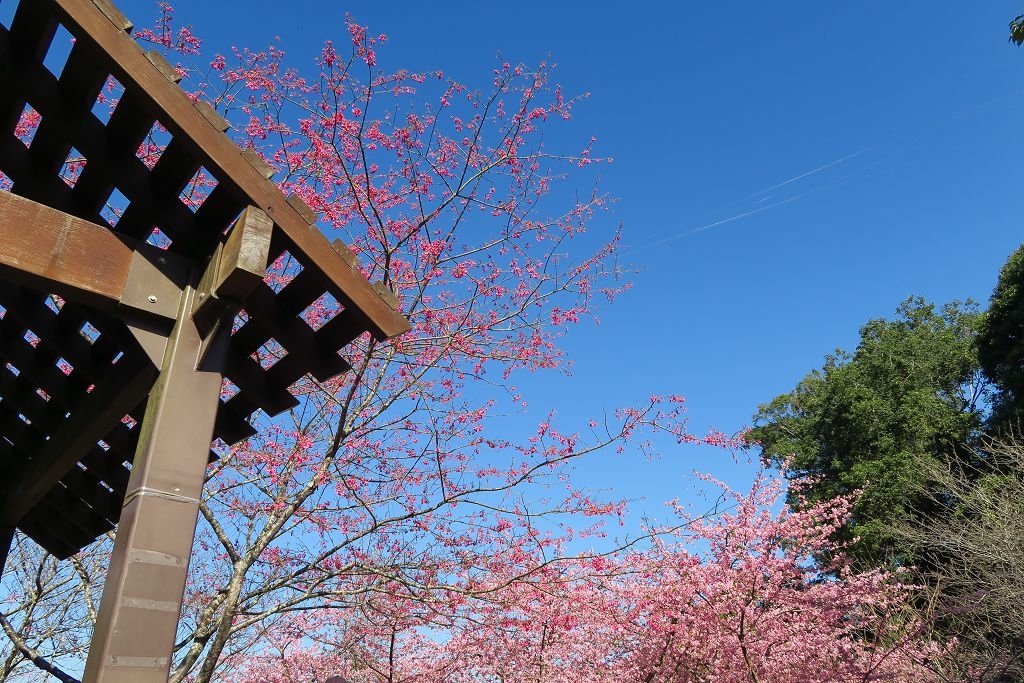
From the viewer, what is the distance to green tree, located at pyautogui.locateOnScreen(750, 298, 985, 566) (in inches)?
687

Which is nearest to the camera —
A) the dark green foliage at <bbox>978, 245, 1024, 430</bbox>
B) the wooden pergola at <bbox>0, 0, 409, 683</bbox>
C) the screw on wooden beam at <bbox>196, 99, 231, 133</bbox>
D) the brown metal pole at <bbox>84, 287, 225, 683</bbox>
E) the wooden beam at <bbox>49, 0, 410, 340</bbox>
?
the brown metal pole at <bbox>84, 287, 225, 683</bbox>

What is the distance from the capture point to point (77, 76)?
2350 millimetres

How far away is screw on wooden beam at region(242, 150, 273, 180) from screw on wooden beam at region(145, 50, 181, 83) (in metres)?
0.29

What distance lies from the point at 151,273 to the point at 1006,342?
19.3 metres

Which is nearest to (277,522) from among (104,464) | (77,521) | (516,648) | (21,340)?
(77,521)

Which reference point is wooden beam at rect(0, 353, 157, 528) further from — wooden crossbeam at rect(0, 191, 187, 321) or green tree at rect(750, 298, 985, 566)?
green tree at rect(750, 298, 985, 566)

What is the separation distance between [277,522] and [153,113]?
4.10 metres

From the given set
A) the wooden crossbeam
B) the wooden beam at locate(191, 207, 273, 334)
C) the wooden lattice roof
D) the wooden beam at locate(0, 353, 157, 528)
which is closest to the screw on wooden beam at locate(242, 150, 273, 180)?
the wooden lattice roof

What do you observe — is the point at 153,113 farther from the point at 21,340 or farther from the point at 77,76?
the point at 21,340

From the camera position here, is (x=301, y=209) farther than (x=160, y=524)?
Yes

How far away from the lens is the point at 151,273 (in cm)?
235

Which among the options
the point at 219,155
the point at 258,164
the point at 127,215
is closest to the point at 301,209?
the point at 258,164

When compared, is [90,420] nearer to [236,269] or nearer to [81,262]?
[81,262]

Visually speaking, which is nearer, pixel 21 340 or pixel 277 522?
pixel 21 340
